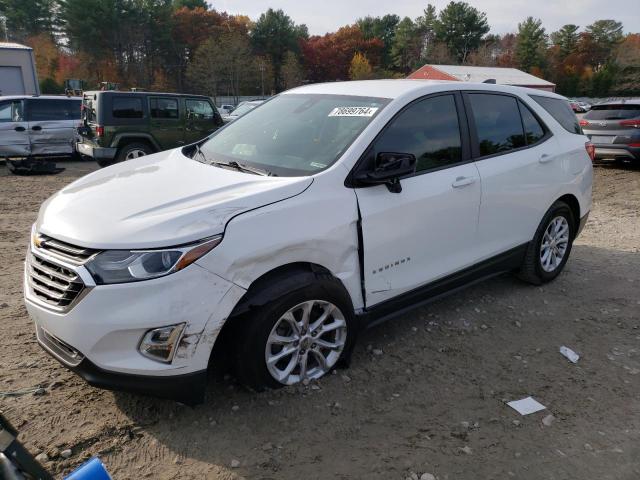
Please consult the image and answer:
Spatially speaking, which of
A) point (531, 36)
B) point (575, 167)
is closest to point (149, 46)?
point (531, 36)

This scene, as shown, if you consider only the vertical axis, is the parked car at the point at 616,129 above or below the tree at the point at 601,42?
below

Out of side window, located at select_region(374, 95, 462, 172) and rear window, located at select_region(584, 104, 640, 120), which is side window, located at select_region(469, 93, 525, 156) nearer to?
side window, located at select_region(374, 95, 462, 172)

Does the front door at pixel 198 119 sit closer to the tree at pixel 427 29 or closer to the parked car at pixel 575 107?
the parked car at pixel 575 107

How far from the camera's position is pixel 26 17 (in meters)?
60.5

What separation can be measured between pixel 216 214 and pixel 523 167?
2.76m

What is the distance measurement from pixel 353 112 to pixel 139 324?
1952 mm

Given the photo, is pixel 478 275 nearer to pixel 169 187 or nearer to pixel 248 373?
pixel 248 373

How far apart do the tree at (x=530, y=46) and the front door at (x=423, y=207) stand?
94.4 meters

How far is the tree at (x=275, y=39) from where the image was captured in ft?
255

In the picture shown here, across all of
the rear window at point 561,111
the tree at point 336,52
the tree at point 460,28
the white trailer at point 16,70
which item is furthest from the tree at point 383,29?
the rear window at point 561,111

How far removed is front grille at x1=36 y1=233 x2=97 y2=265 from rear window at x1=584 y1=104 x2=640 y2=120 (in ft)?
40.4

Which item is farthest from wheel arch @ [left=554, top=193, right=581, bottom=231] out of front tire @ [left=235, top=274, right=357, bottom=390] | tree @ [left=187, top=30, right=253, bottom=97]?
tree @ [left=187, top=30, right=253, bottom=97]

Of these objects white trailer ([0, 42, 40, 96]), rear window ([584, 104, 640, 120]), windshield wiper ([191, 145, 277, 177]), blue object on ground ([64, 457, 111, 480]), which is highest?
white trailer ([0, 42, 40, 96])

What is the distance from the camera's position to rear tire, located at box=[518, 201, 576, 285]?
14.9ft
